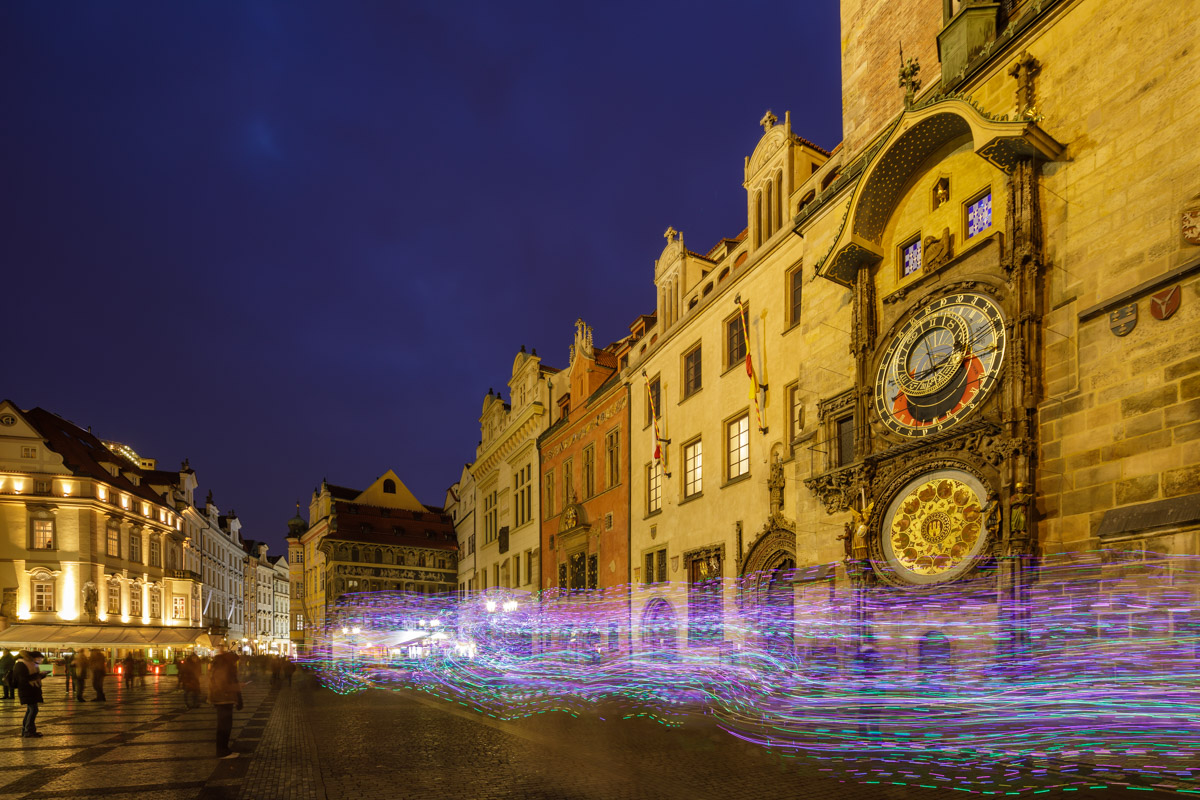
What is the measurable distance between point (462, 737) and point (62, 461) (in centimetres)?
5161

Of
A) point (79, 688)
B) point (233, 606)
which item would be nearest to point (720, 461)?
point (79, 688)

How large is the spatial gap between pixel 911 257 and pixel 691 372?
37.1ft

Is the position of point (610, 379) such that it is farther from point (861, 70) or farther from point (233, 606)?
point (233, 606)

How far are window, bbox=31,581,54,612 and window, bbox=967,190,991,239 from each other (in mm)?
58251

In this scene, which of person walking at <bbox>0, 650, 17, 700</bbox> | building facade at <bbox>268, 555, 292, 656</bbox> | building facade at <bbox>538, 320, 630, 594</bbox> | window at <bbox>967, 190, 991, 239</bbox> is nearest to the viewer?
window at <bbox>967, 190, 991, 239</bbox>

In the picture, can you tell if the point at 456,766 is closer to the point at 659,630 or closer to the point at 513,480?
the point at 659,630

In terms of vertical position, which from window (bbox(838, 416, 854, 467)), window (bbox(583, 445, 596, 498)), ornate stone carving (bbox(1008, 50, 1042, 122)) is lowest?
window (bbox(583, 445, 596, 498))

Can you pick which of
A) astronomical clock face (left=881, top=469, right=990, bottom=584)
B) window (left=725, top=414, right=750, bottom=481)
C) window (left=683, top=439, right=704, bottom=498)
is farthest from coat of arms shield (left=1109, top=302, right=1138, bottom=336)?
window (left=683, top=439, right=704, bottom=498)

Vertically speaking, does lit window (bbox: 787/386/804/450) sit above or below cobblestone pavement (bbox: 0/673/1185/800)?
above

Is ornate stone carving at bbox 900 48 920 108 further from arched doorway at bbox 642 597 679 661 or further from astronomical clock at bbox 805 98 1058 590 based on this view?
arched doorway at bbox 642 597 679 661

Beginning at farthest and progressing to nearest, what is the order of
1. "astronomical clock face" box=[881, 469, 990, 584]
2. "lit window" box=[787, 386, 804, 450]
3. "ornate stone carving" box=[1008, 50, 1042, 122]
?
"lit window" box=[787, 386, 804, 450], "ornate stone carving" box=[1008, 50, 1042, 122], "astronomical clock face" box=[881, 469, 990, 584]

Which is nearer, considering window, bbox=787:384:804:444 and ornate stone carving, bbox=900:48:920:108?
ornate stone carving, bbox=900:48:920:108

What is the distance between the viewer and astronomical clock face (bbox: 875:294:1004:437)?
41.5 feet

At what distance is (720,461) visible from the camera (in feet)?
75.2
